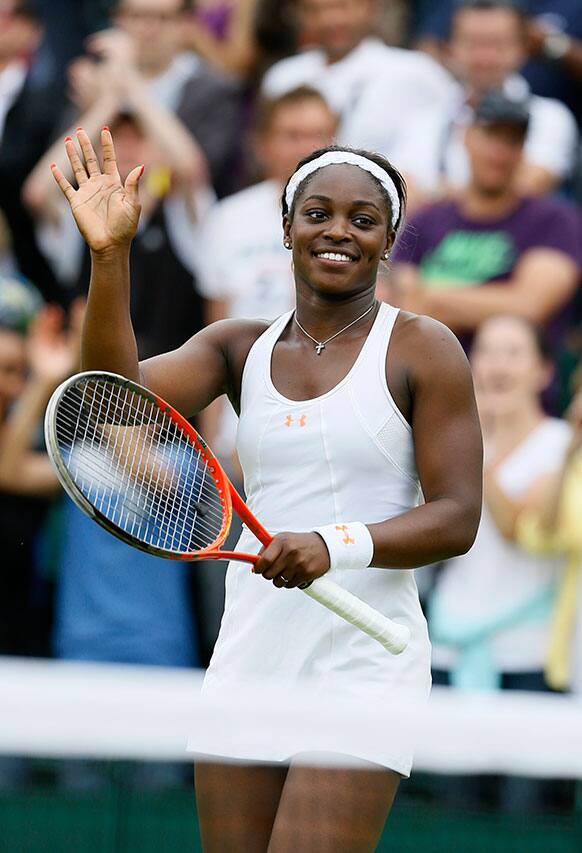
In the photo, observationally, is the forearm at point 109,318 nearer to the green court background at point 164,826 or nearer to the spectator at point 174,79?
the green court background at point 164,826

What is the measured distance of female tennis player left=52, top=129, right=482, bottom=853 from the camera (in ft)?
11.8

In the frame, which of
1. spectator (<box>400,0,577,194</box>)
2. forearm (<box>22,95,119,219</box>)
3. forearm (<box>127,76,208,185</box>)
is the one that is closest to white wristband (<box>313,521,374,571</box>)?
spectator (<box>400,0,577,194</box>)

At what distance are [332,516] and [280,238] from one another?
433 centimetres

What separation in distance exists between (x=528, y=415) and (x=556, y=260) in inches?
36.3

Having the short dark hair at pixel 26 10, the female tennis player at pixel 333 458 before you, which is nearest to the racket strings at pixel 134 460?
the female tennis player at pixel 333 458

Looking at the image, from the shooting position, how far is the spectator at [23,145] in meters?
8.41

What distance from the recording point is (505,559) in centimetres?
698

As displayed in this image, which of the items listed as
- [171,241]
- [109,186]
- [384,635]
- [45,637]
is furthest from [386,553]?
[171,241]

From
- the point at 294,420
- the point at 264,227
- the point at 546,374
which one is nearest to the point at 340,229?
the point at 294,420

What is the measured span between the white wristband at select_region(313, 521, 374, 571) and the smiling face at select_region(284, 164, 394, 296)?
64 cm

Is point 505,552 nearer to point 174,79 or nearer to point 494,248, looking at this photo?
point 494,248

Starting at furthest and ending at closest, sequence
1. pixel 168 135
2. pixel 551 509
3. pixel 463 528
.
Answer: pixel 168 135 < pixel 551 509 < pixel 463 528

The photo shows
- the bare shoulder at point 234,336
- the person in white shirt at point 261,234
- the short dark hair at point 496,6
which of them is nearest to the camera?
the bare shoulder at point 234,336

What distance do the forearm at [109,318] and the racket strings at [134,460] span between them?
0.07 metres
